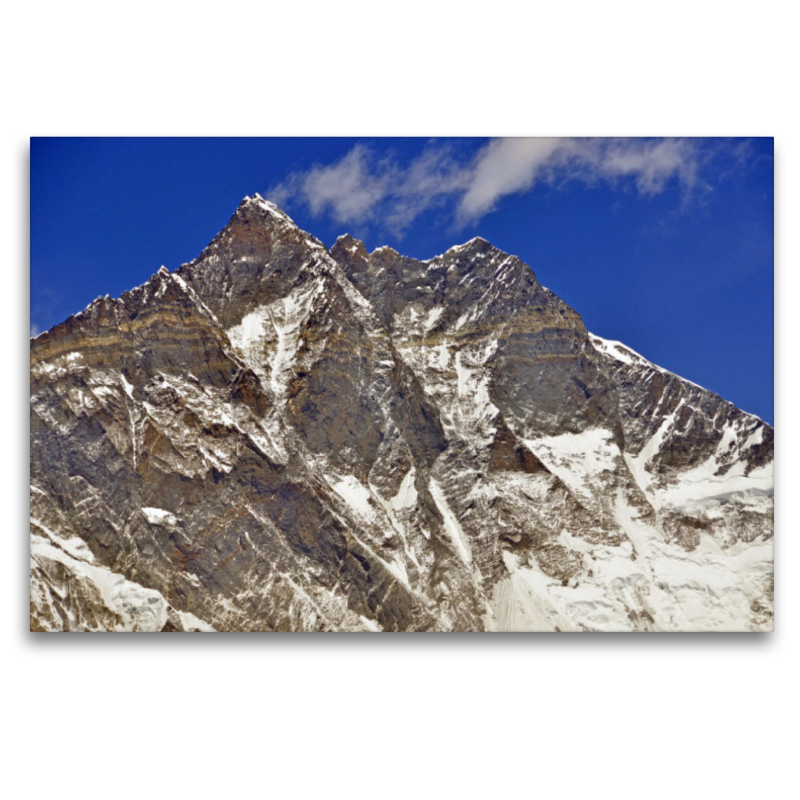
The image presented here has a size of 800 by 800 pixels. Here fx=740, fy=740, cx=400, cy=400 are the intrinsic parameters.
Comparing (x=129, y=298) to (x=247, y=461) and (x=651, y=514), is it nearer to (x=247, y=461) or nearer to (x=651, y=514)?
(x=247, y=461)

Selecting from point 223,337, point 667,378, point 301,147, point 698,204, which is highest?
point 301,147

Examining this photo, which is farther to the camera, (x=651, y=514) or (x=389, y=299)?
(x=389, y=299)

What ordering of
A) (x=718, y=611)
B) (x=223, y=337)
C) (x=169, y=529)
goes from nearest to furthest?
(x=718, y=611) < (x=169, y=529) < (x=223, y=337)

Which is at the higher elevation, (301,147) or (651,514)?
(301,147)

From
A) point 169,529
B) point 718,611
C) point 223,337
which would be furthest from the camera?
point 223,337

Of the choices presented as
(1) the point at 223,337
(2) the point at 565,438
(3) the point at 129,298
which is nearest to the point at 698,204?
(2) the point at 565,438

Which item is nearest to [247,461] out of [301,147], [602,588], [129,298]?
[129,298]
